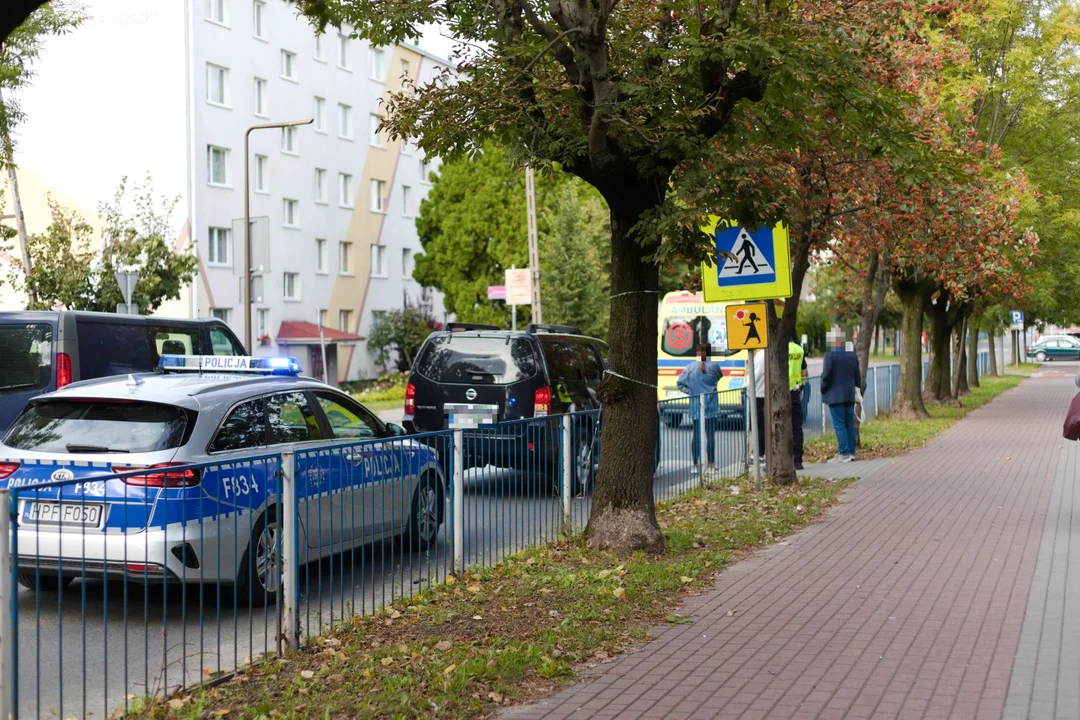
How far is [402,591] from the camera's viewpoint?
26.1 ft

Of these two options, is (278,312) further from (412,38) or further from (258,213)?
(412,38)

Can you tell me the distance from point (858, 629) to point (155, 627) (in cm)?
399

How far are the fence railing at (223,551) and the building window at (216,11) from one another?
4175cm

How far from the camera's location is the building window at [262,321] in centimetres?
4975

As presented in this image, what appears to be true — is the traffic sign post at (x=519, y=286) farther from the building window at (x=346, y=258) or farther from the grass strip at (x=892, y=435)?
the building window at (x=346, y=258)

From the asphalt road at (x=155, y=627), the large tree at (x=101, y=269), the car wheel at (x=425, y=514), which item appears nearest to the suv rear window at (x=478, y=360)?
the car wheel at (x=425, y=514)

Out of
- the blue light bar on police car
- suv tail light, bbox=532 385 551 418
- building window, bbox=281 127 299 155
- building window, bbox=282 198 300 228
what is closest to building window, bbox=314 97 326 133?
building window, bbox=281 127 299 155

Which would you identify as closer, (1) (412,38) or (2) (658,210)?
(2) (658,210)

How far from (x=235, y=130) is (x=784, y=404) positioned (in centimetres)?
3786

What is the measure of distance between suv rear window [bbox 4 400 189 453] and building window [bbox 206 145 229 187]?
132 feet

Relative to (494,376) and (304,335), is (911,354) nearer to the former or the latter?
(494,376)

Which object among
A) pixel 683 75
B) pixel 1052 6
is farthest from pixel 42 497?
pixel 1052 6

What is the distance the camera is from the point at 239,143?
4794 cm

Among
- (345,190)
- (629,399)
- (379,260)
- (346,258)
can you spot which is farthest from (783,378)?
(379,260)
